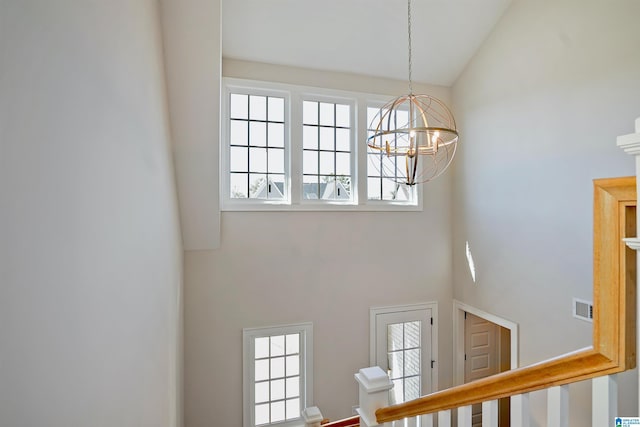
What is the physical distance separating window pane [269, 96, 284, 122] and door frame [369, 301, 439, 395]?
Answer: 2.59m

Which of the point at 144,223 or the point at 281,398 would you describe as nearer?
the point at 144,223

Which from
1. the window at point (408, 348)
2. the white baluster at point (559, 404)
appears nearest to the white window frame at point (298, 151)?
the window at point (408, 348)

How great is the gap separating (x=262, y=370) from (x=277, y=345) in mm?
322

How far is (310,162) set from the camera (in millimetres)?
4004

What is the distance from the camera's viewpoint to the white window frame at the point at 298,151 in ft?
12.0

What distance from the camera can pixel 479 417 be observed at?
13.8 ft

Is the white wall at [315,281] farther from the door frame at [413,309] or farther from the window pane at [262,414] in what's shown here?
the window pane at [262,414]

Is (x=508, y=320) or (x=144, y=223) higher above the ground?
(x=144, y=223)

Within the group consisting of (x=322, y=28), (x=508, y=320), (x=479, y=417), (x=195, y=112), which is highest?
(x=322, y=28)

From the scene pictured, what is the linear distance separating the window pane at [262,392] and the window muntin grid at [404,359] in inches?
61.7

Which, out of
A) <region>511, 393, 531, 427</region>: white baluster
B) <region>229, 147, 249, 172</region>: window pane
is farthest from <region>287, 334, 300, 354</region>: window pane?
<region>511, 393, 531, 427</region>: white baluster

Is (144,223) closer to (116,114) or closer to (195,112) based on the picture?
(116,114)

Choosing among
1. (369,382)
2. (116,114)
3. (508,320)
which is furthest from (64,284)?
(508,320)

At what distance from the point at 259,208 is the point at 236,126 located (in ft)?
3.18
